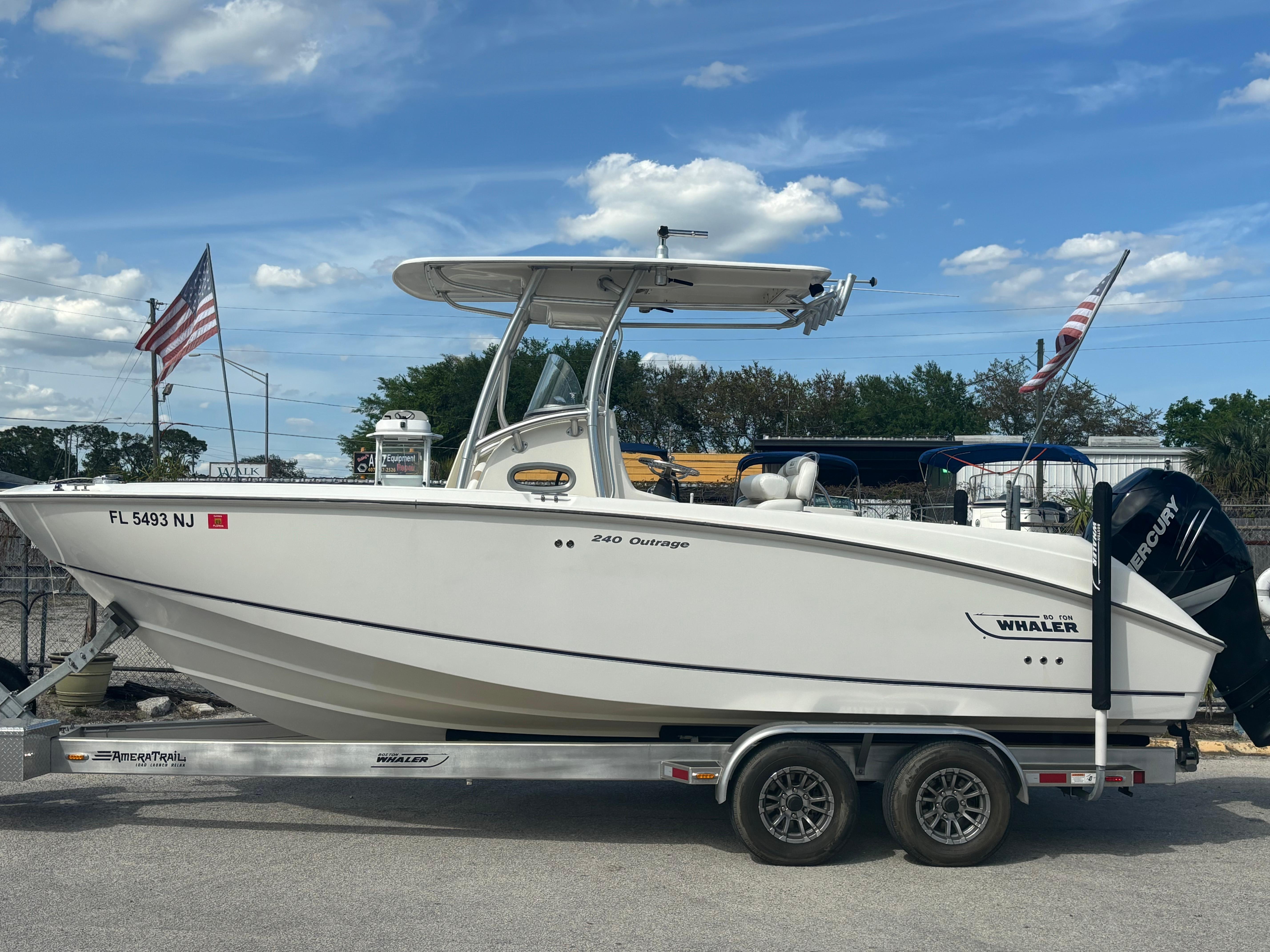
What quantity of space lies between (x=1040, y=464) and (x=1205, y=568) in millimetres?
9619

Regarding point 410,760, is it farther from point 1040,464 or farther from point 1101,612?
point 1040,464

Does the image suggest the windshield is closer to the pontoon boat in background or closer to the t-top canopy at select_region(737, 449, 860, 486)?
the t-top canopy at select_region(737, 449, 860, 486)

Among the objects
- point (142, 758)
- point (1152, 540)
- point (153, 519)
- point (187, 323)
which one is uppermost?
point (187, 323)

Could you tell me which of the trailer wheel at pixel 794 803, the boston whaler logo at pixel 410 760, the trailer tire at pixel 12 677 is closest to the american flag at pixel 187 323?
the trailer tire at pixel 12 677

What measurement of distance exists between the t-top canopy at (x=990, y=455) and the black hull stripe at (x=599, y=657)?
335 inches

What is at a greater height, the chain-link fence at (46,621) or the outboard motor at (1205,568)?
the outboard motor at (1205,568)

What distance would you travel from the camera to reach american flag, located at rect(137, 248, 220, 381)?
9758 mm

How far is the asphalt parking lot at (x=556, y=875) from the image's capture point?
386 cm

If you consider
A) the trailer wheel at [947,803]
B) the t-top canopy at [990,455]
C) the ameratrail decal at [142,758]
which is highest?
the t-top canopy at [990,455]

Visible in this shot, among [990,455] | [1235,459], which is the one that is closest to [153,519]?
[990,455]

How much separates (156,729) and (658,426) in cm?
4308

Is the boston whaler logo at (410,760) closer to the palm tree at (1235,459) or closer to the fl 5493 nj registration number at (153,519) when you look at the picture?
the fl 5493 nj registration number at (153,519)

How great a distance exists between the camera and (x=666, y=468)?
5.33 m

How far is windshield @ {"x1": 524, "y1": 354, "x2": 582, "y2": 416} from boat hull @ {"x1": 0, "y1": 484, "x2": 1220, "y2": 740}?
859mm
